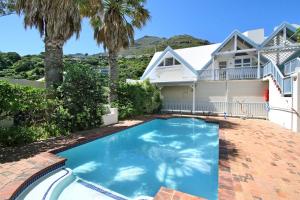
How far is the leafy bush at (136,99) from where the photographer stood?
17.3 meters

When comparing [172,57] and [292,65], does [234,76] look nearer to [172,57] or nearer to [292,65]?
[292,65]

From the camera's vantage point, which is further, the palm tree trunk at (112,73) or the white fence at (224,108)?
the white fence at (224,108)

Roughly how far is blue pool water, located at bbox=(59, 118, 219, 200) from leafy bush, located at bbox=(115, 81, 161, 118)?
451 centimetres

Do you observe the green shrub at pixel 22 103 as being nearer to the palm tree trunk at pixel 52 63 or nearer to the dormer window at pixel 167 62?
the palm tree trunk at pixel 52 63

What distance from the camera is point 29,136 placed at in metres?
8.94

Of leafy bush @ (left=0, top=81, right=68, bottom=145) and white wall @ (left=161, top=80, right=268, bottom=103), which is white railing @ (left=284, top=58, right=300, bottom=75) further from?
leafy bush @ (left=0, top=81, right=68, bottom=145)

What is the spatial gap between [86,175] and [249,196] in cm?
483

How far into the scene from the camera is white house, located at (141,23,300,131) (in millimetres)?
17766

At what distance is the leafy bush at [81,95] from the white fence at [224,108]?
12.0 metres

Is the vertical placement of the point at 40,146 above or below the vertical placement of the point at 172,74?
below

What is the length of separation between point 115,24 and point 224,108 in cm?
1288

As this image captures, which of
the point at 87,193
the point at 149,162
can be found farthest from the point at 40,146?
the point at 149,162

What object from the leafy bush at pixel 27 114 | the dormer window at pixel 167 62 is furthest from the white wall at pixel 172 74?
the leafy bush at pixel 27 114

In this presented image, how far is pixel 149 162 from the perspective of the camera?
7918mm
